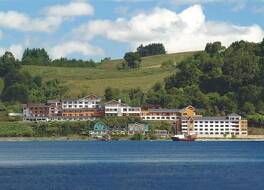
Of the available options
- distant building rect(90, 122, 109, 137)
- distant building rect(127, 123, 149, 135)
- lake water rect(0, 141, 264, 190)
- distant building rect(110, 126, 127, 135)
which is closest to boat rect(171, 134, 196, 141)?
distant building rect(127, 123, 149, 135)

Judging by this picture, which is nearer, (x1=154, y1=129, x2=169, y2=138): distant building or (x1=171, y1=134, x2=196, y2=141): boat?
(x1=171, y1=134, x2=196, y2=141): boat

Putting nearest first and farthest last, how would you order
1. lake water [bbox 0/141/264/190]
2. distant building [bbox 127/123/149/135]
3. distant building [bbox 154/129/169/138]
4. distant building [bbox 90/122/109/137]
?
1. lake water [bbox 0/141/264/190]
2. distant building [bbox 90/122/109/137]
3. distant building [bbox 127/123/149/135]
4. distant building [bbox 154/129/169/138]

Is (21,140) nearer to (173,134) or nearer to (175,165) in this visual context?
(173,134)

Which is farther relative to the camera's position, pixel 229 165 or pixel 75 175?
pixel 229 165

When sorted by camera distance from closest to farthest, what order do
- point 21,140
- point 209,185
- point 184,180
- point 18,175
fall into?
point 209,185, point 184,180, point 18,175, point 21,140

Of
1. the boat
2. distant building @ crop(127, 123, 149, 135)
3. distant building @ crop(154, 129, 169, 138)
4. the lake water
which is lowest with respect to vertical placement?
the lake water

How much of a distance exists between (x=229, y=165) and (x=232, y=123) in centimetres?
10336

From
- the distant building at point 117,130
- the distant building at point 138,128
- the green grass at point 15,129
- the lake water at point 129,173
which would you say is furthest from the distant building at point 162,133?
the lake water at point 129,173

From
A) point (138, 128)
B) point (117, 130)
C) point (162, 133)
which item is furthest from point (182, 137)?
point (117, 130)

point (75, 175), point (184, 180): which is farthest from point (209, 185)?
point (75, 175)

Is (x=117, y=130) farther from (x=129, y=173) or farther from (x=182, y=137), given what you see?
(x=129, y=173)

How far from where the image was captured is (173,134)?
199m

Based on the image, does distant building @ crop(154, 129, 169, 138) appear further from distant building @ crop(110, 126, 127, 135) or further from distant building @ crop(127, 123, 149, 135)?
distant building @ crop(110, 126, 127, 135)

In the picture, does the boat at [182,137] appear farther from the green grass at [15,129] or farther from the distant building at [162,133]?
the green grass at [15,129]
